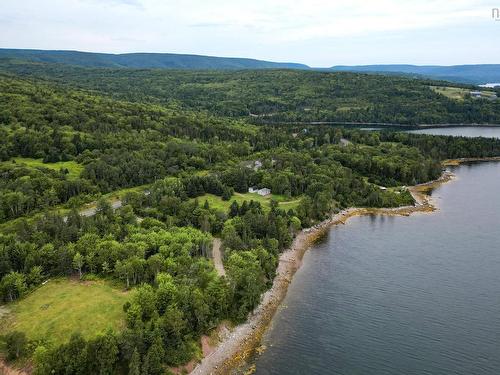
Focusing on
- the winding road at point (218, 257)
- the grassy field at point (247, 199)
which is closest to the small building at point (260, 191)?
the grassy field at point (247, 199)

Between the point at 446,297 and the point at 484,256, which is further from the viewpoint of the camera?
the point at 484,256

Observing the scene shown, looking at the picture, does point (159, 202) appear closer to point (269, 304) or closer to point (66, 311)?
point (269, 304)

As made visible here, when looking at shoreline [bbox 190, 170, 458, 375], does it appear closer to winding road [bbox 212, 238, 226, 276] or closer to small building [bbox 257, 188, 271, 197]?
winding road [bbox 212, 238, 226, 276]

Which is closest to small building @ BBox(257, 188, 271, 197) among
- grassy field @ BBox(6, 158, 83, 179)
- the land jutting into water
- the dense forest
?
the dense forest

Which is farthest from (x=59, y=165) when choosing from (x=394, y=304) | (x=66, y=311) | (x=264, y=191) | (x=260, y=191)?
(x=394, y=304)

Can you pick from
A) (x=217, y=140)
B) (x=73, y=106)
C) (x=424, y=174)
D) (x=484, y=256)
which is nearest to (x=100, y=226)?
(x=484, y=256)

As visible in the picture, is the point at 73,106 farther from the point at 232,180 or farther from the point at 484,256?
the point at 484,256
